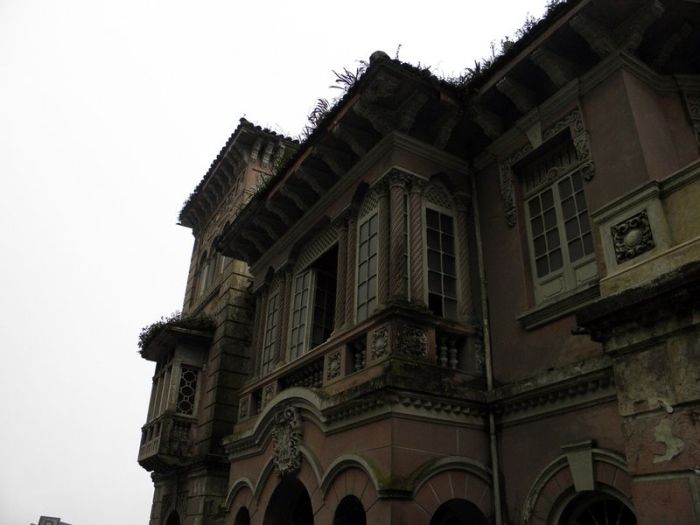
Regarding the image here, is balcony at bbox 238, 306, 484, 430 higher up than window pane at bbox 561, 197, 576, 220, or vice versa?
window pane at bbox 561, 197, 576, 220

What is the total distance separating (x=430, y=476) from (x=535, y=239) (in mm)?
3380

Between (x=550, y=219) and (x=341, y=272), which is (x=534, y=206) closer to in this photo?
(x=550, y=219)

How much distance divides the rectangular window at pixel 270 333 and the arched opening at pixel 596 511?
5871 millimetres

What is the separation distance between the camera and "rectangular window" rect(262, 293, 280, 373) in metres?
11.2

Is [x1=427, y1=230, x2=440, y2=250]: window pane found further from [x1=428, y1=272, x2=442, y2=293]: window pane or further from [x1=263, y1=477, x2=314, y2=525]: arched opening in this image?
[x1=263, y1=477, x2=314, y2=525]: arched opening

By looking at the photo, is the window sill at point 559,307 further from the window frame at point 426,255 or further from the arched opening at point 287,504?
the arched opening at point 287,504

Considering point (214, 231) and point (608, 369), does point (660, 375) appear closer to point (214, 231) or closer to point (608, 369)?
point (608, 369)

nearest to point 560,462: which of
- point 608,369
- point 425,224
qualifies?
point 608,369

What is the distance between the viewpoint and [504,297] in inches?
317

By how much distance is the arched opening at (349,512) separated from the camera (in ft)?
25.6

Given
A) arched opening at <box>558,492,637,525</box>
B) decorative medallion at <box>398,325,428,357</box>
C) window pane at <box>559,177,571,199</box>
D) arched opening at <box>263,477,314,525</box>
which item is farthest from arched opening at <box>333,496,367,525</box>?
window pane at <box>559,177,571,199</box>

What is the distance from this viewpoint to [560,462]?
6543 mm

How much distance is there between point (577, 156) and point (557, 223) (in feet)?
2.87

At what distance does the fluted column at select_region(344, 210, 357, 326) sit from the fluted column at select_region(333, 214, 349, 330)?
0.23 ft
